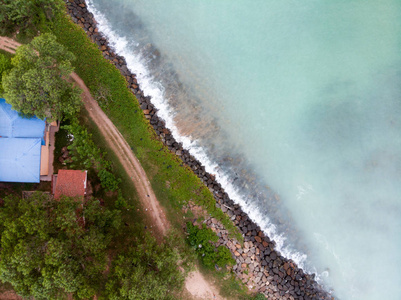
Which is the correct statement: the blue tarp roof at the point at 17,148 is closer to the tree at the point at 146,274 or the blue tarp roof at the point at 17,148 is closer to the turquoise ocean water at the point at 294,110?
the tree at the point at 146,274

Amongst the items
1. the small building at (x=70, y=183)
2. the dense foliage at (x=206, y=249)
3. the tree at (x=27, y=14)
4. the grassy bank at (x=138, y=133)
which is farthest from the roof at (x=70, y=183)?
the tree at (x=27, y=14)

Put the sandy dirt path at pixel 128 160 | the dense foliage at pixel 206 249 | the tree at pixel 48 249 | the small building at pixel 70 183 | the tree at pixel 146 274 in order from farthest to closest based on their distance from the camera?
the sandy dirt path at pixel 128 160 < the dense foliage at pixel 206 249 < the small building at pixel 70 183 < the tree at pixel 146 274 < the tree at pixel 48 249

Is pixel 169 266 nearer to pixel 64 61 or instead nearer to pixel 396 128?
pixel 64 61

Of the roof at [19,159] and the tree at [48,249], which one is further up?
the roof at [19,159]

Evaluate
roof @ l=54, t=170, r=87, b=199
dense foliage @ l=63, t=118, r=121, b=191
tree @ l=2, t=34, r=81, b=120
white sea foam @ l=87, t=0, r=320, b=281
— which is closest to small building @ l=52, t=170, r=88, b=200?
roof @ l=54, t=170, r=87, b=199

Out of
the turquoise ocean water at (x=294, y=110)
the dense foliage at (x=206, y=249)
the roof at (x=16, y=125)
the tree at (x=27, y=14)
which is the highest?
the turquoise ocean water at (x=294, y=110)

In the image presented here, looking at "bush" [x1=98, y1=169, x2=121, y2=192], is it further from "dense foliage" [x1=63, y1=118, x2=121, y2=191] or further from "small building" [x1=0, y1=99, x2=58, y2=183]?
"small building" [x1=0, y1=99, x2=58, y2=183]

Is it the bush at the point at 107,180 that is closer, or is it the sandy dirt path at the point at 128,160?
the bush at the point at 107,180

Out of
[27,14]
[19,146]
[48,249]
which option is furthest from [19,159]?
[27,14]
